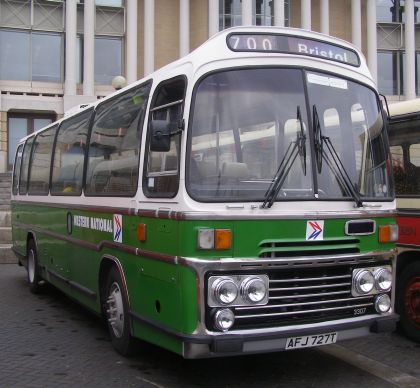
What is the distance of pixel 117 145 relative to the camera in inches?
240

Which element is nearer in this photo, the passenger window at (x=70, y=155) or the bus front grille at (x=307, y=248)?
the bus front grille at (x=307, y=248)

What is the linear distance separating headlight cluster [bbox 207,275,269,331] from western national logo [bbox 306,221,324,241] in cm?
60

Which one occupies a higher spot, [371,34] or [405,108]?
[371,34]

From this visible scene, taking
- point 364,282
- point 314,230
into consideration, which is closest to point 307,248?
point 314,230

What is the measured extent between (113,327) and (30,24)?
27148 millimetres

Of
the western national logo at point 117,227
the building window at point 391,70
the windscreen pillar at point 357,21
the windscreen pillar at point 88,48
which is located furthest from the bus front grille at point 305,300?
the building window at point 391,70

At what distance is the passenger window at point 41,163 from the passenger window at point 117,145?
237 cm

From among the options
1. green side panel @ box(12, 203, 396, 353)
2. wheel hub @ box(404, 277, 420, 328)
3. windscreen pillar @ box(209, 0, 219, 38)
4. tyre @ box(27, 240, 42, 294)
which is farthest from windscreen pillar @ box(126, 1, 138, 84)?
wheel hub @ box(404, 277, 420, 328)

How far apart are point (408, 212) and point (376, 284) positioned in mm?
1728

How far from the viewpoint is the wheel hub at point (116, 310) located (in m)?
5.80

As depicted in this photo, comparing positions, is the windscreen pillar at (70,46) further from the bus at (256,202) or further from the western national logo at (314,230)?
the western national logo at (314,230)

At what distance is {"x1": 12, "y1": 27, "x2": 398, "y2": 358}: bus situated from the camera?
4.44 metres

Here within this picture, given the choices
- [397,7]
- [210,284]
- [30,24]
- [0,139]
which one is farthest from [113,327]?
[397,7]

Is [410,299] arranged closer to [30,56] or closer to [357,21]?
[30,56]
